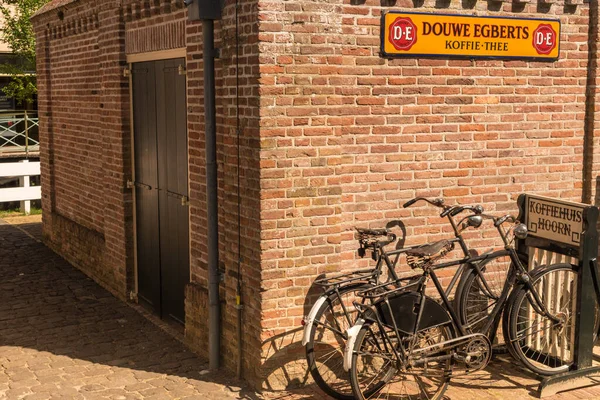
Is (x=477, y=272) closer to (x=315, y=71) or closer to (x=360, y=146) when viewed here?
(x=360, y=146)

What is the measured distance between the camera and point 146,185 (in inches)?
361

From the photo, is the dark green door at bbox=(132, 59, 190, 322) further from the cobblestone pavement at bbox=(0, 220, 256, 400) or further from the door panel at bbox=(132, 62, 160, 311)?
the cobblestone pavement at bbox=(0, 220, 256, 400)

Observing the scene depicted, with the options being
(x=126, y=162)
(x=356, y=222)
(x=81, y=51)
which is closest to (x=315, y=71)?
(x=356, y=222)

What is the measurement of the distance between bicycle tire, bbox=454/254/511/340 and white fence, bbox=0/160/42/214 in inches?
470

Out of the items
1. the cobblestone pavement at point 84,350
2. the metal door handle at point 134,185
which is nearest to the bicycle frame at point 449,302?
the cobblestone pavement at point 84,350

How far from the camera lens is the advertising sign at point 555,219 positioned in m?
6.46

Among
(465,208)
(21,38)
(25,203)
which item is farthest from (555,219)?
(21,38)

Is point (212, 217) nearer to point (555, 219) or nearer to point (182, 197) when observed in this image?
point (182, 197)

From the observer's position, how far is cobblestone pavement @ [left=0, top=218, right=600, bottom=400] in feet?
21.6

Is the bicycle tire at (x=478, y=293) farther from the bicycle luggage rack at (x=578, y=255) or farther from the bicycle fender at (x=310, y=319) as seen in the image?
the bicycle fender at (x=310, y=319)

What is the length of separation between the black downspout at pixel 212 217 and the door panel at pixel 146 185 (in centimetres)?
194

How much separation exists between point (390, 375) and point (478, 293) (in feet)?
4.49

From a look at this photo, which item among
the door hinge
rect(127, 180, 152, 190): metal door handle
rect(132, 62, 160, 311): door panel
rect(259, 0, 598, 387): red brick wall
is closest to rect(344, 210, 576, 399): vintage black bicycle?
rect(259, 0, 598, 387): red brick wall

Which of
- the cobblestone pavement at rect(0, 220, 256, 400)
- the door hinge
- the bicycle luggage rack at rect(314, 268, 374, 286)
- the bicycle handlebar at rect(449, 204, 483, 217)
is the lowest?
the cobblestone pavement at rect(0, 220, 256, 400)
